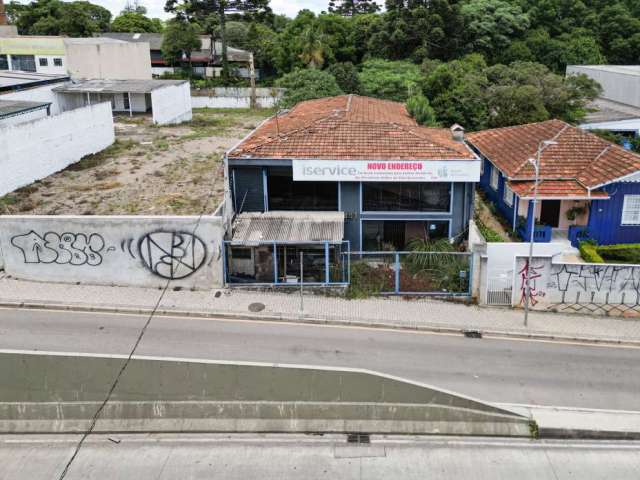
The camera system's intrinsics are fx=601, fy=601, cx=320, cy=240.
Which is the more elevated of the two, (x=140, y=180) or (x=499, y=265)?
(x=140, y=180)

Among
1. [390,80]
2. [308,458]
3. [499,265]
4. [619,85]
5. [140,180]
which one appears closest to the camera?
[308,458]

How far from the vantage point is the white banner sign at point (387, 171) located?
2120cm

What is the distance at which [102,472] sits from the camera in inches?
451

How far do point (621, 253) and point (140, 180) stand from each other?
22532 millimetres

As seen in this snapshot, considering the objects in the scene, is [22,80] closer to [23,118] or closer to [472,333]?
[23,118]

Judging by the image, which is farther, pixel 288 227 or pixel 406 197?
pixel 406 197

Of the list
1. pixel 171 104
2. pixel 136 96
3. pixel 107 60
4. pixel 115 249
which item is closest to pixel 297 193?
pixel 115 249

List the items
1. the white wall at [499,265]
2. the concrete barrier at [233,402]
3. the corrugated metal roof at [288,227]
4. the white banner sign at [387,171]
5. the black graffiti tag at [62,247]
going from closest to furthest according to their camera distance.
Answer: the concrete barrier at [233,402] < the white wall at [499,265] < the black graffiti tag at [62,247] < the corrugated metal roof at [288,227] < the white banner sign at [387,171]

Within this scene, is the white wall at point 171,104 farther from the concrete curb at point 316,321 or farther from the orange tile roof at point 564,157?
the concrete curb at point 316,321

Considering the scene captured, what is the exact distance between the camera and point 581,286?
61.0 feet

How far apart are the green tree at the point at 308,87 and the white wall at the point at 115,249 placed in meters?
27.3

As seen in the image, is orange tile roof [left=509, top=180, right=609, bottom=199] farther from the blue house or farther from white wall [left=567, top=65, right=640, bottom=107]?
white wall [left=567, top=65, right=640, bottom=107]

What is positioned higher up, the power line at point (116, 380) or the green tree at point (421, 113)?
the green tree at point (421, 113)

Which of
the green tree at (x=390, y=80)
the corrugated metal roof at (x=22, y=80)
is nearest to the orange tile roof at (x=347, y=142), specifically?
the green tree at (x=390, y=80)
